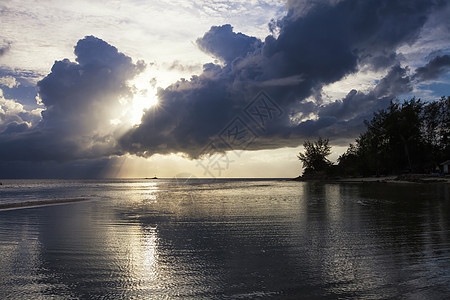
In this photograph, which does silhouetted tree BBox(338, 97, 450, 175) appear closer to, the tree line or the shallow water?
the tree line

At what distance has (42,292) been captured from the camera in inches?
263

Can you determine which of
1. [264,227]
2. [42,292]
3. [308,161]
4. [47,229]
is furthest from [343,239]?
→ [308,161]

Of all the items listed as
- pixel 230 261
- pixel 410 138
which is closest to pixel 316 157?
pixel 410 138

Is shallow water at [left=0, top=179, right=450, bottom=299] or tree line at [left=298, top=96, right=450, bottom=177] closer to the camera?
shallow water at [left=0, top=179, right=450, bottom=299]

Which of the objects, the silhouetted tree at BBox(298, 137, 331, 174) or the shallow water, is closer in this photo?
the shallow water

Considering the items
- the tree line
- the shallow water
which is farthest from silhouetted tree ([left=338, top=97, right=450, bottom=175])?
the shallow water

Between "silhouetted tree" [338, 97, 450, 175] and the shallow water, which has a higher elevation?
"silhouetted tree" [338, 97, 450, 175]

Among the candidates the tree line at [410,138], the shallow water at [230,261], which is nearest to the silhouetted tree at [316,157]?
the tree line at [410,138]

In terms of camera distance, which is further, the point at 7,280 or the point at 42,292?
the point at 7,280

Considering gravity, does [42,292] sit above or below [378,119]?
below

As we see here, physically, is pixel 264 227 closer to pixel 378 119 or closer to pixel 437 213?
pixel 437 213

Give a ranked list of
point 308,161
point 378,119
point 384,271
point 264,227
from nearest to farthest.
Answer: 1. point 384,271
2. point 264,227
3. point 378,119
4. point 308,161

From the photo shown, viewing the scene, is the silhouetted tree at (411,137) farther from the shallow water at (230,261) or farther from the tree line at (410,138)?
the shallow water at (230,261)

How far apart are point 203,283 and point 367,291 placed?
326 centimetres
